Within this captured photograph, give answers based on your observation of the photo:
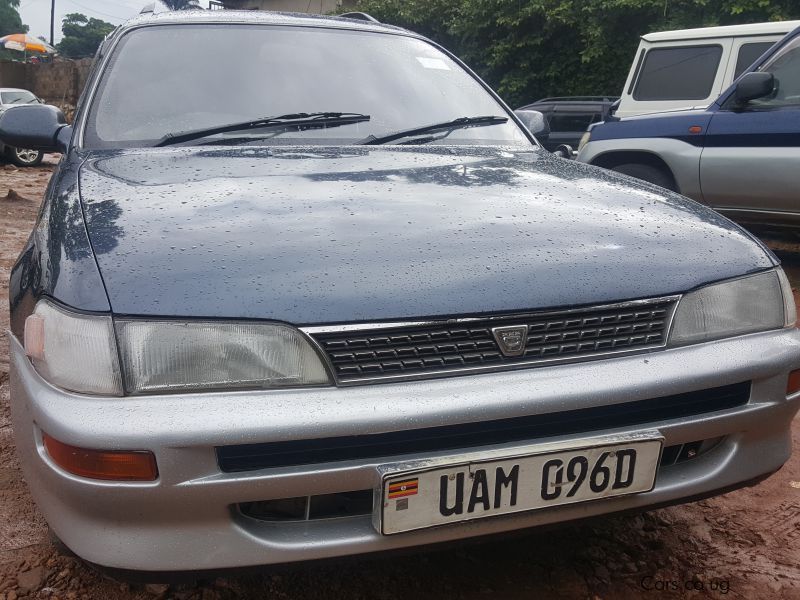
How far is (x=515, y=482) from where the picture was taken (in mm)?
1557

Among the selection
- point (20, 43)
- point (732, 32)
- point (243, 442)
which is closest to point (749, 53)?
point (732, 32)

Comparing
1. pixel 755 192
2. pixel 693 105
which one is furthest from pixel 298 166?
pixel 693 105

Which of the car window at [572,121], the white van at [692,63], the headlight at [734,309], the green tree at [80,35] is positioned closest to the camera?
the headlight at [734,309]

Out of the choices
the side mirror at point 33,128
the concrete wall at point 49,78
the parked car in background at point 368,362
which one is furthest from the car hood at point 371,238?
the concrete wall at point 49,78

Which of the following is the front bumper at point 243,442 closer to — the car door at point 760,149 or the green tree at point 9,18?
the car door at point 760,149

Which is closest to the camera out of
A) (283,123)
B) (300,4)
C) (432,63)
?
(283,123)

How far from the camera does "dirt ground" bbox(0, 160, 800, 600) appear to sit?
6.33 ft

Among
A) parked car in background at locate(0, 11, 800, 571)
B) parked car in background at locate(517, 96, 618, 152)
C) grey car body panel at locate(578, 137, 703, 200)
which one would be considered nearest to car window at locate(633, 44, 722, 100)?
grey car body panel at locate(578, 137, 703, 200)

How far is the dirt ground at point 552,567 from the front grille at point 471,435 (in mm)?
254

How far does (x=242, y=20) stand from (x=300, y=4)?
2866cm

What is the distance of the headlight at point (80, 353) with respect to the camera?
1449mm

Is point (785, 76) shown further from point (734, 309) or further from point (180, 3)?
point (734, 309)

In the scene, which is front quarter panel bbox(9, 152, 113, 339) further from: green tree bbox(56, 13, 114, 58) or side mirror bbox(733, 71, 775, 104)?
green tree bbox(56, 13, 114, 58)

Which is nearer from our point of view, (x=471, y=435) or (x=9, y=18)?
(x=471, y=435)
